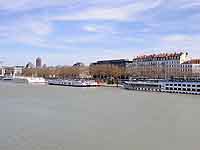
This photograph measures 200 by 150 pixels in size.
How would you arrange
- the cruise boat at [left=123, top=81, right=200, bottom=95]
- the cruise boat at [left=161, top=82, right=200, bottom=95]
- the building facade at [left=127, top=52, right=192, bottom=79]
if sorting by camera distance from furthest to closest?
the building facade at [left=127, top=52, right=192, bottom=79]
the cruise boat at [left=123, top=81, right=200, bottom=95]
the cruise boat at [left=161, top=82, right=200, bottom=95]

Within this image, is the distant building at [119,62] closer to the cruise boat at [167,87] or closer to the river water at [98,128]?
the cruise boat at [167,87]

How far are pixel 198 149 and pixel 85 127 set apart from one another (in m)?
2.53

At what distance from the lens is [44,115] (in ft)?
32.8

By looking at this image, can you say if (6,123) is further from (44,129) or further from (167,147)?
(167,147)

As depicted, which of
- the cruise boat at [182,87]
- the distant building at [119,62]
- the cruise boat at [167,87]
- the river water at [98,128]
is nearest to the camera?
the river water at [98,128]

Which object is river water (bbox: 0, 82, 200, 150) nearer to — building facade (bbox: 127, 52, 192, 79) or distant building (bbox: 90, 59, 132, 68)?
building facade (bbox: 127, 52, 192, 79)

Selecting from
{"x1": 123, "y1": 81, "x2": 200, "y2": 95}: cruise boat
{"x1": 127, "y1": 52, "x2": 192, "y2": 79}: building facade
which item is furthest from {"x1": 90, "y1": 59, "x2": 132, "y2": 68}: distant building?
{"x1": 123, "y1": 81, "x2": 200, "y2": 95}: cruise boat

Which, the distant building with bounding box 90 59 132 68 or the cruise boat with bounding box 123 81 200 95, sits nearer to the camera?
the cruise boat with bounding box 123 81 200 95

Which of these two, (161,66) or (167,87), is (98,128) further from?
(161,66)

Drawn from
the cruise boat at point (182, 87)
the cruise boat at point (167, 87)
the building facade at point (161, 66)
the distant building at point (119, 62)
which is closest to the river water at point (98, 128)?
the cruise boat at point (182, 87)

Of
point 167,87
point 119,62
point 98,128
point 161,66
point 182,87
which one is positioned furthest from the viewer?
point 119,62

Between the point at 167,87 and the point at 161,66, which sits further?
the point at 161,66

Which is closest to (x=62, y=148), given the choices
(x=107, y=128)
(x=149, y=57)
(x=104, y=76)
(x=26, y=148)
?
(x=26, y=148)

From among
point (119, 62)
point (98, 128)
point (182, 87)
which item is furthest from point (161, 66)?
point (98, 128)
